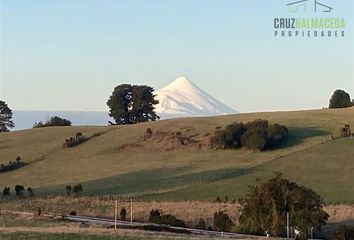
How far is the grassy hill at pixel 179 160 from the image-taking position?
77125 millimetres

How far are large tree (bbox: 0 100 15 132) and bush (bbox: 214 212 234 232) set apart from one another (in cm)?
12470

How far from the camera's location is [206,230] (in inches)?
2106

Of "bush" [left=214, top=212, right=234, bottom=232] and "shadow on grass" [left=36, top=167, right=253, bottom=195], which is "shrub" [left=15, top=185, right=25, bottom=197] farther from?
"bush" [left=214, top=212, right=234, bottom=232]

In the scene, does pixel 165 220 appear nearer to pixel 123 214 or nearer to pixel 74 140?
pixel 123 214

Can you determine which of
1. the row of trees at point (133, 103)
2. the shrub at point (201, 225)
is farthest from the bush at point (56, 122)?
the shrub at point (201, 225)

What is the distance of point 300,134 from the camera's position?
104 m

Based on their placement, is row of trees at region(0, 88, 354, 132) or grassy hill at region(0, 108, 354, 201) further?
row of trees at region(0, 88, 354, 132)

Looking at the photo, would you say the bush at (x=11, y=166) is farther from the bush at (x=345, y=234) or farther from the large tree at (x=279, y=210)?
the bush at (x=345, y=234)

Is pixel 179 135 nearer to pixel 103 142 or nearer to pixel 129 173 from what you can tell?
pixel 103 142

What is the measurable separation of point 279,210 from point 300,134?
55660 millimetres

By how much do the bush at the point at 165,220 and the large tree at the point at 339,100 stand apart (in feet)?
334

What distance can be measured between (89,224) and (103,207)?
15806mm

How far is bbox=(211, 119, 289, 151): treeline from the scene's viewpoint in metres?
97.2

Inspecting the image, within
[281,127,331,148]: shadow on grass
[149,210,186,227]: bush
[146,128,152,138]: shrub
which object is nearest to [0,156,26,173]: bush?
[146,128,152,138]: shrub
